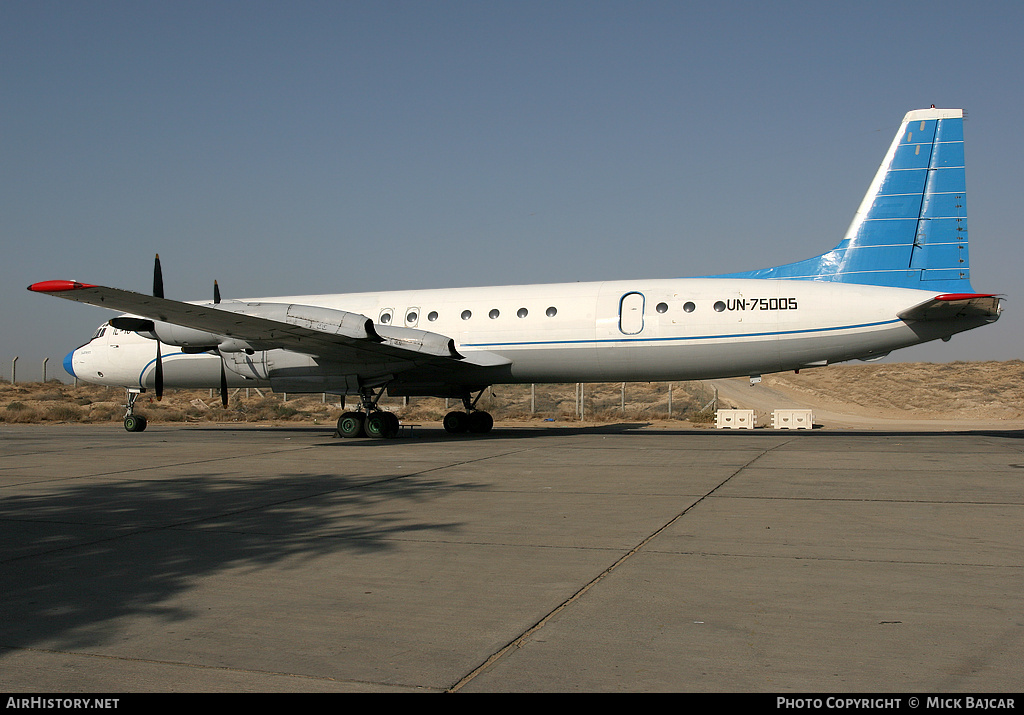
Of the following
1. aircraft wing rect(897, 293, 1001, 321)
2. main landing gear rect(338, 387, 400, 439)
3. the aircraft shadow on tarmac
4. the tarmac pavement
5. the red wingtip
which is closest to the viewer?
the tarmac pavement

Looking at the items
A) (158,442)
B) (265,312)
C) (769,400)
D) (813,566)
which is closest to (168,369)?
(158,442)

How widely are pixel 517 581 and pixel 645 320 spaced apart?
13.6 metres

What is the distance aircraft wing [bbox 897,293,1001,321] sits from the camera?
15.8m

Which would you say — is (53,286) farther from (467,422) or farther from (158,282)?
(467,422)

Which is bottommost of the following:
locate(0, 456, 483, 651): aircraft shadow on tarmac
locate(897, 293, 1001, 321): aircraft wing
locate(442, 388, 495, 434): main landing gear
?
locate(0, 456, 483, 651): aircraft shadow on tarmac

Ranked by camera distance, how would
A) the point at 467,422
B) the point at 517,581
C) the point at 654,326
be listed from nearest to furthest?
the point at 517,581, the point at 654,326, the point at 467,422

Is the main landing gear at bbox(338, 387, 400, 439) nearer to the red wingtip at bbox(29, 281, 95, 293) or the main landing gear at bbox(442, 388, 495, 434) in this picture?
the main landing gear at bbox(442, 388, 495, 434)

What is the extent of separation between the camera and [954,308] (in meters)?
16.2

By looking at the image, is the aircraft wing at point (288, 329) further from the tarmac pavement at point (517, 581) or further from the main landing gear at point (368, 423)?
the tarmac pavement at point (517, 581)

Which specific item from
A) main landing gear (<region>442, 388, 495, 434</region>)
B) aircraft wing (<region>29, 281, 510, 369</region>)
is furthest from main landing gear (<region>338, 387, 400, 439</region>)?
main landing gear (<region>442, 388, 495, 434</region>)

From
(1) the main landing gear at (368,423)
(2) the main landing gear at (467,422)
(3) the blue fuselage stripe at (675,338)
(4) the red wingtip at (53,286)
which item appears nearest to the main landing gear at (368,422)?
(1) the main landing gear at (368,423)

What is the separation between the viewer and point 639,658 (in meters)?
3.95

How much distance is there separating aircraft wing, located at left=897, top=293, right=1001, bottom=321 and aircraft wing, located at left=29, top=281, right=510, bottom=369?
941 centimetres

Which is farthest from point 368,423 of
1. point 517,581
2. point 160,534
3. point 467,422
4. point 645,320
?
point 517,581
